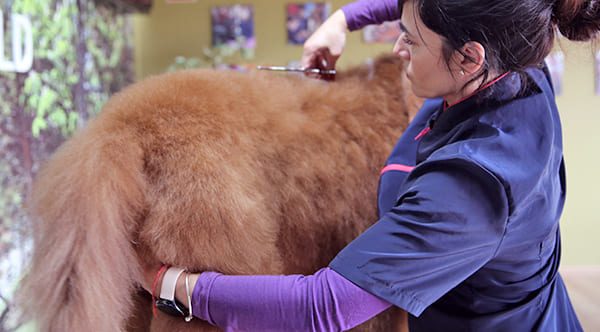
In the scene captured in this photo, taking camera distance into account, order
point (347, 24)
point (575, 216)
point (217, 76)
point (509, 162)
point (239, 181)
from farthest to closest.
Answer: point (575, 216) < point (347, 24) < point (217, 76) < point (239, 181) < point (509, 162)

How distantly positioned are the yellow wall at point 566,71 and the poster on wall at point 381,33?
0.08 ft

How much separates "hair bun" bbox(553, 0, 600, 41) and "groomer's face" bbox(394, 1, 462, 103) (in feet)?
0.50

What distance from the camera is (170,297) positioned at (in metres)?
0.55

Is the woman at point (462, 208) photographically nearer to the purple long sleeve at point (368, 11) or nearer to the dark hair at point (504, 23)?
the dark hair at point (504, 23)

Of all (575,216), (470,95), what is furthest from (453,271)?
(575,216)

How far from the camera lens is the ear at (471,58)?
509mm

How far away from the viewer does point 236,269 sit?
0.58 meters

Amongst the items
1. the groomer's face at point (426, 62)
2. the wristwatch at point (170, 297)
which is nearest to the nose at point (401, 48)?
the groomer's face at point (426, 62)

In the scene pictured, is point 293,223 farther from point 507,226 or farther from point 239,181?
point 507,226

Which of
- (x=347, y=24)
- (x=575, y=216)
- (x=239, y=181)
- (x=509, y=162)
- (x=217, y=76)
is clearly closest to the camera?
(x=509, y=162)

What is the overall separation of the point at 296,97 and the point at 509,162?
1.25 ft

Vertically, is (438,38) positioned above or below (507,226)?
above

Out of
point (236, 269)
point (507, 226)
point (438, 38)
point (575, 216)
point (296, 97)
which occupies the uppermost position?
point (438, 38)

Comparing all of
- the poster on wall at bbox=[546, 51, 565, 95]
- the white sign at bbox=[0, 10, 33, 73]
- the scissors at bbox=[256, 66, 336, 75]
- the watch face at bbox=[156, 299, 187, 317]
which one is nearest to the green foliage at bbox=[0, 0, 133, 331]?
the white sign at bbox=[0, 10, 33, 73]
